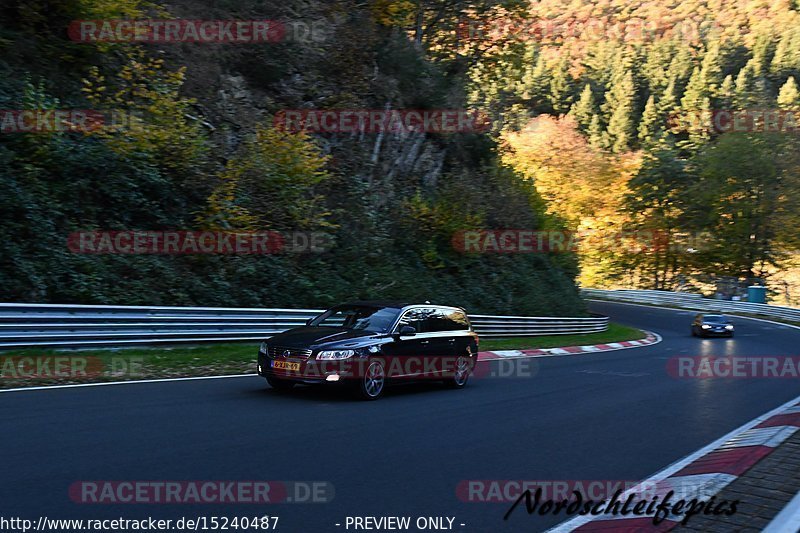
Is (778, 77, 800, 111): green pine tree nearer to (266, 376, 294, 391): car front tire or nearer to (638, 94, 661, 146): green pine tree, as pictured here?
(638, 94, 661, 146): green pine tree

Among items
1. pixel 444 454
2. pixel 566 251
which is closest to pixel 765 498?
pixel 444 454

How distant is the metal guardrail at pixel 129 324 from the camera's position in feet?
42.5

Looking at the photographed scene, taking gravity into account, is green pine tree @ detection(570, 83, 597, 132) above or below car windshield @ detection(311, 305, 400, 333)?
above

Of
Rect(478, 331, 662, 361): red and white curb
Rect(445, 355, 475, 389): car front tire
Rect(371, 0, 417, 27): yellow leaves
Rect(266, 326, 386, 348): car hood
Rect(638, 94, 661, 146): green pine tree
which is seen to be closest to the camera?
Rect(266, 326, 386, 348): car hood

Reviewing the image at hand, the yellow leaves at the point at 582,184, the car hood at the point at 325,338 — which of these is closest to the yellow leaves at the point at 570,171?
the yellow leaves at the point at 582,184

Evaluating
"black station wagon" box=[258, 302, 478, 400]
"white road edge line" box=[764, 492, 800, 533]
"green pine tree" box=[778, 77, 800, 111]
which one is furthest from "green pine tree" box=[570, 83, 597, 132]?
"white road edge line" box=[764, 492, 800, 533]

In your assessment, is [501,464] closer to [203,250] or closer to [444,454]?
[444,454]

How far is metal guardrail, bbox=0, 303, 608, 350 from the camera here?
510 inches

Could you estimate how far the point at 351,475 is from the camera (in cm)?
677

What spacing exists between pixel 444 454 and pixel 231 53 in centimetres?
2160

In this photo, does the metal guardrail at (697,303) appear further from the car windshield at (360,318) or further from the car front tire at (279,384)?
the car front tire at (279,384)

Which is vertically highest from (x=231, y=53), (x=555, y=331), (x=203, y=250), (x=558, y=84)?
(x=558, y=84)

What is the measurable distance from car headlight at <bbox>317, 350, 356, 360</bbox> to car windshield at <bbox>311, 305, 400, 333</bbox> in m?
1.03

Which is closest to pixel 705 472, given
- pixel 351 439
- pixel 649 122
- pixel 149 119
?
pixel 351 439
